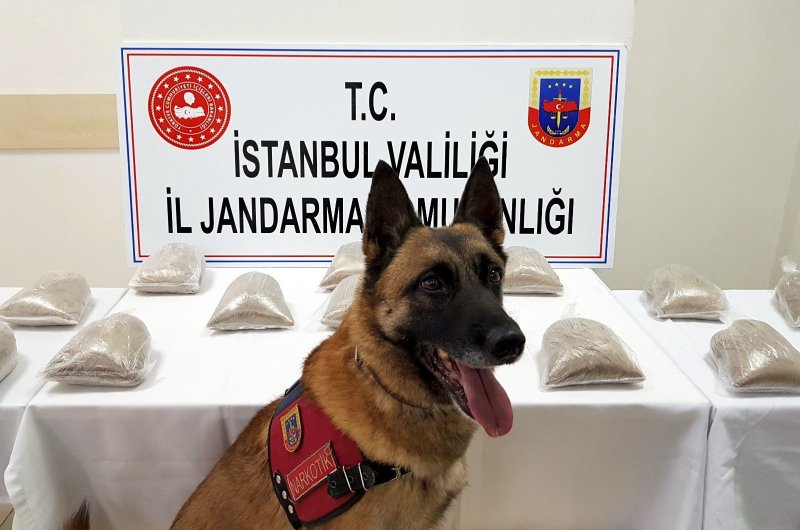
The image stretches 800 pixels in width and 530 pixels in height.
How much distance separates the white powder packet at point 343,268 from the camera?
7.36 ft

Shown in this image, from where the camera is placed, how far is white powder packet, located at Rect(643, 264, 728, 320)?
6.44 ft

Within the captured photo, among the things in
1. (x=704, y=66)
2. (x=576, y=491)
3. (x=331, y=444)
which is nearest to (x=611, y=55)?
(x=704, y=66)

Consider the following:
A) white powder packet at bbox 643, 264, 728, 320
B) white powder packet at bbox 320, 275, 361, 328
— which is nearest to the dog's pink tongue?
white powder packet at bbox 320, 275, 361, 328

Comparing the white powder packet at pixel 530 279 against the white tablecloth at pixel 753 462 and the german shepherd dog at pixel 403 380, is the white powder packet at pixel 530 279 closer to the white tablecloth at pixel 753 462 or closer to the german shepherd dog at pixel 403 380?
the white tablecloth at pixel 753 462

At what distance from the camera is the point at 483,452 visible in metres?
1.53

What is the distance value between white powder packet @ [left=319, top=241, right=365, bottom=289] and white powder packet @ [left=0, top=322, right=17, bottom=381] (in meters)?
0.99

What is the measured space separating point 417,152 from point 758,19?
5.38ft

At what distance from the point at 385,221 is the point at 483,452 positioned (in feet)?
2.12

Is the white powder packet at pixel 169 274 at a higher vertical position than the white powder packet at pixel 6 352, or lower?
higher

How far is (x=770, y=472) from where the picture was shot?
1.51 m

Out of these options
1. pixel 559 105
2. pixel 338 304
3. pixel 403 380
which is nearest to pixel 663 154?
pixel 559 105

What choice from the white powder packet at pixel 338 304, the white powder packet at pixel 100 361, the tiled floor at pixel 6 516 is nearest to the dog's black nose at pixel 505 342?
the white powder packet at pixel 338 304

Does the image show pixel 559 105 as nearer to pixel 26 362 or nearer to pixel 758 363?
pixel 758 363

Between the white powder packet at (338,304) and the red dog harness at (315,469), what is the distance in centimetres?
64
